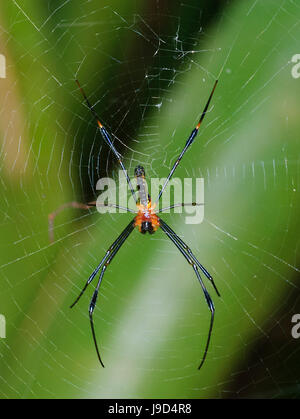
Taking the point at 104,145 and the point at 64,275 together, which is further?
the point at 104,145

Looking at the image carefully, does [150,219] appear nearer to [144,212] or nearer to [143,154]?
[144,212]

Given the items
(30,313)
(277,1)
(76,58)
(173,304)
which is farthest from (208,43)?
(30,313)

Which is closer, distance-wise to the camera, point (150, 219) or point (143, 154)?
point (143, 154)

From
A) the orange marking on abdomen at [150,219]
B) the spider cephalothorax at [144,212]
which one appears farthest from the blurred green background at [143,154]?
the orange marking on abdomen at [150,219]

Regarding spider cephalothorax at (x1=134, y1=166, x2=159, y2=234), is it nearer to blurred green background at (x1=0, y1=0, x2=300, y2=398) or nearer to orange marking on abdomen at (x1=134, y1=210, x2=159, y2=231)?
orange marking on abdomen at (x1=134, y1=210, x2=159, y2=231)

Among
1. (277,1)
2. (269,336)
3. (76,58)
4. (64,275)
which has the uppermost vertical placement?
(277,1)

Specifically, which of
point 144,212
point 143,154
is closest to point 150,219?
point 144,212

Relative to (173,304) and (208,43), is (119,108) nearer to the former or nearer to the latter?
(208,43)

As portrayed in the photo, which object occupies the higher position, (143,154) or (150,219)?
(143,154)

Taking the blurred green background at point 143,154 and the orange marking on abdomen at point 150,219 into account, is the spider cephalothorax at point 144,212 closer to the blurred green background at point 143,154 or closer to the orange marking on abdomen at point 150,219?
the orange marking on abdomen at point 150,219
